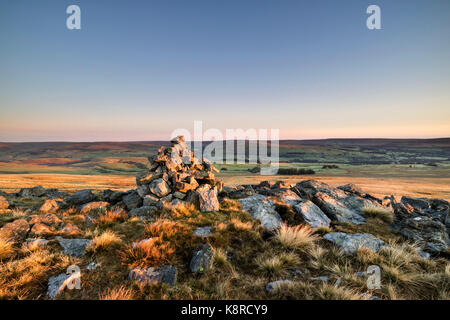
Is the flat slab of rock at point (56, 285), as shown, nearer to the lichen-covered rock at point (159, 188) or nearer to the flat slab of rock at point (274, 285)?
the flat slab of rock at point (274, 285)

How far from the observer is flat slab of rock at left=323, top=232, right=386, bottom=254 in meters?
6.81

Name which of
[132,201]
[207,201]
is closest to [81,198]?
[132,201]

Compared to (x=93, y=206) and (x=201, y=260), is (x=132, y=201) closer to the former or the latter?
(x=93, y=206)

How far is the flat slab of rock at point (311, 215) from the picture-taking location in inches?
364

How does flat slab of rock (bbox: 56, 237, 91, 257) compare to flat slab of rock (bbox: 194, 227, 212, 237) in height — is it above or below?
above

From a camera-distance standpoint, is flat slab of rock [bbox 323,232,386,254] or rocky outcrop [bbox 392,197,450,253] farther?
rocky outcrop [bbox 392,197,450,253]

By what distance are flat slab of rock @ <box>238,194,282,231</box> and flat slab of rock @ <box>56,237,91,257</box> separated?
7.02m

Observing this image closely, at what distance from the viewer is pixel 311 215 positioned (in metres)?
9.74

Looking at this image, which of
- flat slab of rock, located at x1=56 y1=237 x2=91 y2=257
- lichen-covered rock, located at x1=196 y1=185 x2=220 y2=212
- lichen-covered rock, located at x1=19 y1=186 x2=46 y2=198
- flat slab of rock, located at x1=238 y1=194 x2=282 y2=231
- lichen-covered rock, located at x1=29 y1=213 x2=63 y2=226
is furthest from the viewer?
lichen-covered rock, located at x1=19 y1=186 x2=46 y2=198

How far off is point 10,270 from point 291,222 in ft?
33.0

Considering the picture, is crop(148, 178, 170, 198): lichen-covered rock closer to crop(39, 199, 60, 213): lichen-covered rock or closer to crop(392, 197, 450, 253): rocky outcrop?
crop(39, 199, 60, 213): lichen-covered rock

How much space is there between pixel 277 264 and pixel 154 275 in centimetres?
343

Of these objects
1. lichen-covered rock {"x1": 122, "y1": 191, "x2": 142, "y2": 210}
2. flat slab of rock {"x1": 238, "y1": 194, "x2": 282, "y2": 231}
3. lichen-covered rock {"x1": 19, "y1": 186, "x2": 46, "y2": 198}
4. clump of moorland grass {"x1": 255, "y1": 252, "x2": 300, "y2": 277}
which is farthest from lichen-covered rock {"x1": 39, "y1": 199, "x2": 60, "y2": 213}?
clump of moorland grass {"x1": 255, "y1": 252, "x2": 300, "y2": 277}
